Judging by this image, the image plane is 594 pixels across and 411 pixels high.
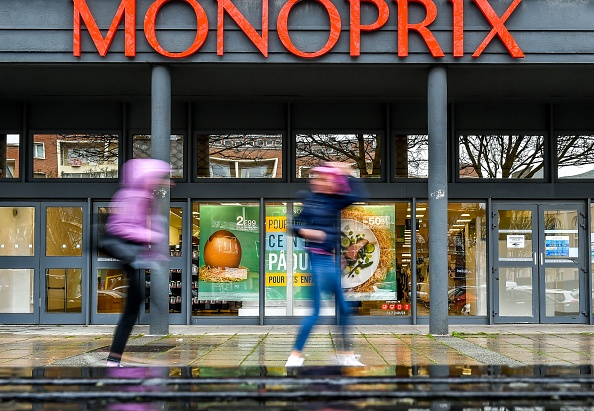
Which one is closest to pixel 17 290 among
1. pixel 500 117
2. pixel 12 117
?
pixel 12 117

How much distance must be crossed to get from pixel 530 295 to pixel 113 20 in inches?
324

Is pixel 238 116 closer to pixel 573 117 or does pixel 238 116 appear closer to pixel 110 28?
pixel 110 28

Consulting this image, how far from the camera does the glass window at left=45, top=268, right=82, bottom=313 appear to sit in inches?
481

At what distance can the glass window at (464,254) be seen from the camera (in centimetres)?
1232

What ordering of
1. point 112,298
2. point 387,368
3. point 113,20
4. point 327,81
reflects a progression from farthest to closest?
point 112,298 → point 327,81 → point 113,20 → point 387,368

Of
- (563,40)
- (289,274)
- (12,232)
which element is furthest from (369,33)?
(12,232)

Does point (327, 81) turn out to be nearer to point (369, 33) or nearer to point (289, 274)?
point (369, 33)

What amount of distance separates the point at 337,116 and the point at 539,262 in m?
4.36

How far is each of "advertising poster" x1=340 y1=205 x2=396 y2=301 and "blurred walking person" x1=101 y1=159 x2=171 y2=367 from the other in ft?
22.2

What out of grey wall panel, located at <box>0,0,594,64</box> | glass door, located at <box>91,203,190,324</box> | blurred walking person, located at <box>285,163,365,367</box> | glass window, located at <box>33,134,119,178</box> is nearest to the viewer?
blurred walking person, located at <box>285,163,365,367</box>

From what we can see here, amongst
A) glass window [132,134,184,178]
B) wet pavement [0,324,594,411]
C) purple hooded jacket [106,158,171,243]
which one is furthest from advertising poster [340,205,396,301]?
wet pavement [0,324,594,411]

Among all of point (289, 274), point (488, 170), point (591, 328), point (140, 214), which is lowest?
point (591, 328)

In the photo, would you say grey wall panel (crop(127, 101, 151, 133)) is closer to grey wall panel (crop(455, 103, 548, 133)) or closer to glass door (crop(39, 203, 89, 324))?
glass door (crop(39, 203, 89, 324))

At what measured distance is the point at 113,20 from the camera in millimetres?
9984
